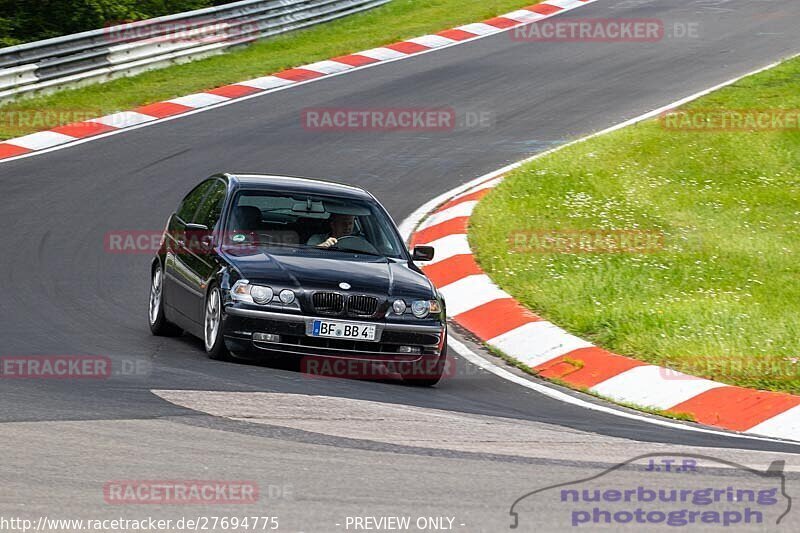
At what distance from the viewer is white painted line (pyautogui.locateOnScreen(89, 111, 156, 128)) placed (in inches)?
789

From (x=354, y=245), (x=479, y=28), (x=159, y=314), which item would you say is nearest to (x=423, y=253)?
(x=354, y=245)

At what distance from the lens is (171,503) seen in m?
5.83

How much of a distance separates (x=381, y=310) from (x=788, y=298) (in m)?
4.21

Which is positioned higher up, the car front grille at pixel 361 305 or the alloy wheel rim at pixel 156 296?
the car front grille at pixel 361 305

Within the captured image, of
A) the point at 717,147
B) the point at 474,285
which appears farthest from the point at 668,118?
the point at 474,285

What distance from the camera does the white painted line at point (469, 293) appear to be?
12586mm

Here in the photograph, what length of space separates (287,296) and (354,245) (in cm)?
124

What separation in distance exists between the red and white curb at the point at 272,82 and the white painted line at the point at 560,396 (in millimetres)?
9012

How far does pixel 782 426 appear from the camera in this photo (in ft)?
29.2

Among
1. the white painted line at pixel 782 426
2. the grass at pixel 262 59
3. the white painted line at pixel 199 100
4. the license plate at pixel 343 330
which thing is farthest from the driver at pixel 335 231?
the white painted line at pixel 199 100

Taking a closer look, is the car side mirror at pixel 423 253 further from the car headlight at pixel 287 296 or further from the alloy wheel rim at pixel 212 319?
the alloy wheel rim at pixel 212 319

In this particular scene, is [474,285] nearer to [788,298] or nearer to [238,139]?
[788,298]

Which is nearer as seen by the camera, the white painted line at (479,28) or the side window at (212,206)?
the side window at (212,206)

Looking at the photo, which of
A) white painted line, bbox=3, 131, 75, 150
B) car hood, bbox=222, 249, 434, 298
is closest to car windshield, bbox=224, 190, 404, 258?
car hood, bbox=222, 249, 434, 298
